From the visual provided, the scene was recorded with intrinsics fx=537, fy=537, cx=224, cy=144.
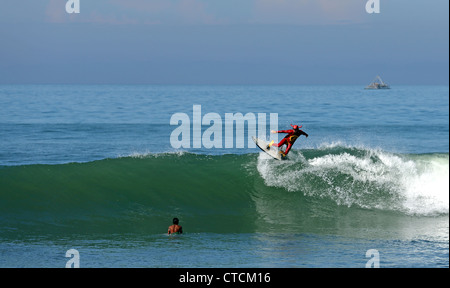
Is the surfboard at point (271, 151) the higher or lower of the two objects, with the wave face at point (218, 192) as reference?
higher

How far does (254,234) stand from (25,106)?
1590 inches

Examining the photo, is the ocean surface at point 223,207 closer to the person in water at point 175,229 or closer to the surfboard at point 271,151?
the person in water at point 175,229

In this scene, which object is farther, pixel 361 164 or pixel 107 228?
pixel 361 164

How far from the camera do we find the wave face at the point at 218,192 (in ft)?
47.6

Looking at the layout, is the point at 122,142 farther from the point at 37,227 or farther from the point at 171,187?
the point at 37,227

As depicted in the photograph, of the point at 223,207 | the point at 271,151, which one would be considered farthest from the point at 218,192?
the point at 271,151

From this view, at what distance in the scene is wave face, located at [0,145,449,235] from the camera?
1450cm

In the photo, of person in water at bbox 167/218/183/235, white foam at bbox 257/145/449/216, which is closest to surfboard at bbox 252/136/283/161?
white foam at bbox 257/145/449/216

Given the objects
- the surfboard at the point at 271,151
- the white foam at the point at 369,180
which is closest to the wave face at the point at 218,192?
the white foam at the point at 369,180

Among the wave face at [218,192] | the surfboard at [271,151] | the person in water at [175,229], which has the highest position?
the surfboard at [271,151]

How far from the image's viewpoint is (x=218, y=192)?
17.5m
